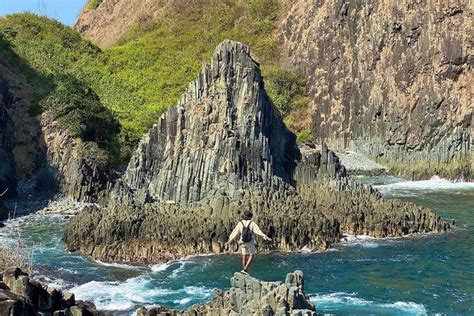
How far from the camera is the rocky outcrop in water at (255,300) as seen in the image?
637 inches

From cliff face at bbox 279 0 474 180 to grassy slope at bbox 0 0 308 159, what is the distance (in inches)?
227

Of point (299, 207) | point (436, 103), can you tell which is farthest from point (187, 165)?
point (436, 103)

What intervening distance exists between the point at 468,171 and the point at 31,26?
5487 centimetres

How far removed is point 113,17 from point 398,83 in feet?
206

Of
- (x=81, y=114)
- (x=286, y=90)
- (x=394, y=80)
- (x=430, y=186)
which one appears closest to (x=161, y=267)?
(x=81, y=114)

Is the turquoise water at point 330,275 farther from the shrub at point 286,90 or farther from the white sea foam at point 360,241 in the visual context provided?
the shrub at point 286,90

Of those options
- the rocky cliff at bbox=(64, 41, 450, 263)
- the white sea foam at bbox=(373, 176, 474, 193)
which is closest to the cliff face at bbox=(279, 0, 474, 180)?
the white sea foam at bbox=(373, 176, 474, 193)

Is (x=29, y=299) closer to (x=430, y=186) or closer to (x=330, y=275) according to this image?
(x=330, y=275)

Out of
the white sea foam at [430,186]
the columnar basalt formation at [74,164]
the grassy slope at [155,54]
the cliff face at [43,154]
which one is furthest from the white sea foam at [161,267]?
the grassy slope at [155,54]

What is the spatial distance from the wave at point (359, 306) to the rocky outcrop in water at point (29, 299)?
820 cm

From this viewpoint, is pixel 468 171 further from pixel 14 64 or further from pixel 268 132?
pixel 14 64

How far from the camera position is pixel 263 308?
1547cm

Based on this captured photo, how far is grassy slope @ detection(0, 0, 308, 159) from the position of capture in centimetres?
6919

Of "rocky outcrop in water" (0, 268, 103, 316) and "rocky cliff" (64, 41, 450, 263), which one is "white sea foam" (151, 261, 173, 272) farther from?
"rocky outcrop in water" (0, 268, 103, 316)
